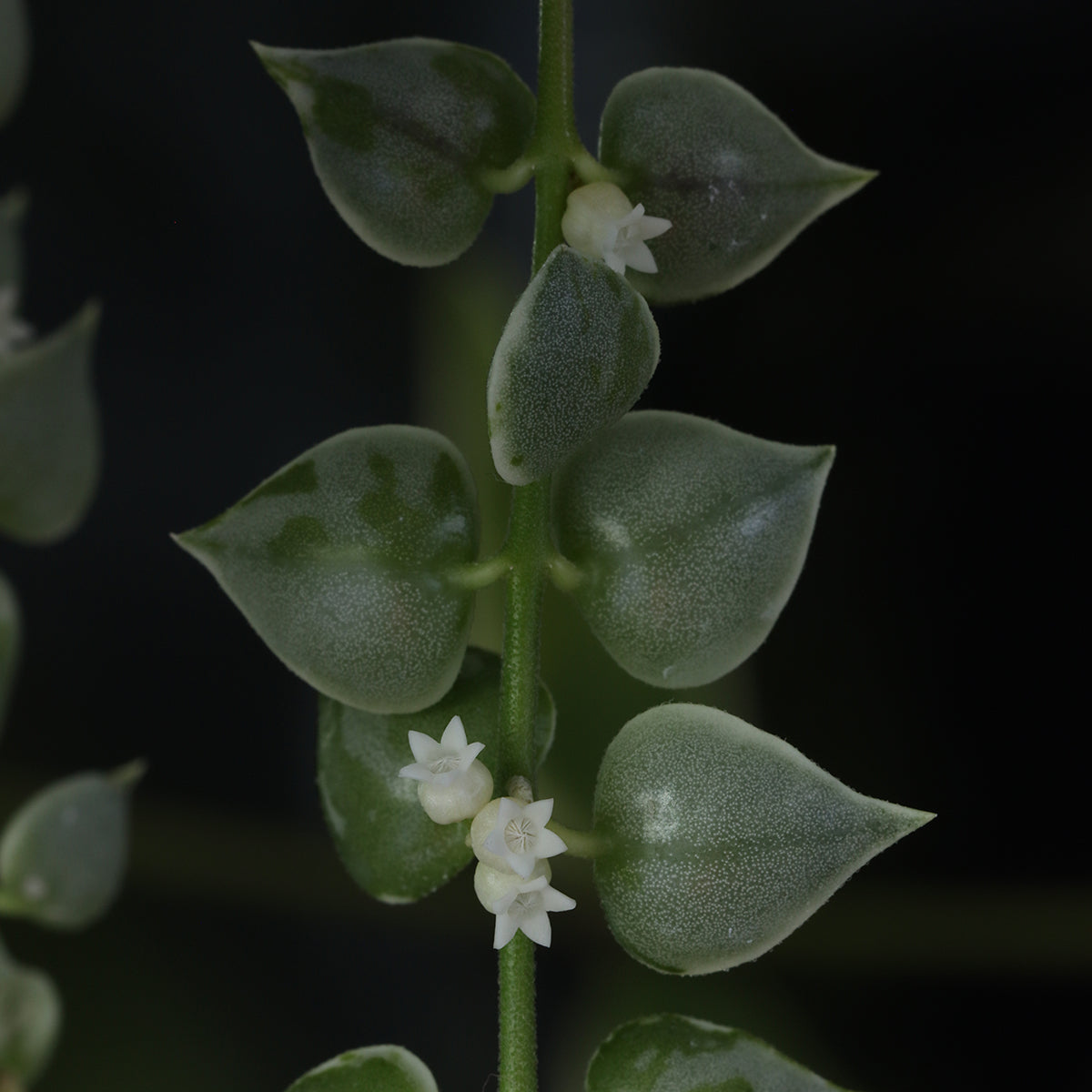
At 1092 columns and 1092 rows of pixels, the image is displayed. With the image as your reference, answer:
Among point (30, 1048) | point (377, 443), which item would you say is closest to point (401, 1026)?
point (30, 1048)

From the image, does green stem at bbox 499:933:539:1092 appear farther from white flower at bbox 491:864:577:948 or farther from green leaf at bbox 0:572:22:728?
green leaf at bbox 0:572:22:728

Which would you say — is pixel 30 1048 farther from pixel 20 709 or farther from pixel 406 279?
pixel 406 279

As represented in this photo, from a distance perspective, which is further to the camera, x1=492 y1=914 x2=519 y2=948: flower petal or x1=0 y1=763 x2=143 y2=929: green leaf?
x1=0 y1=763 x2=143 y2=929: green leaf

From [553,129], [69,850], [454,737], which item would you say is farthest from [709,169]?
[69,850]

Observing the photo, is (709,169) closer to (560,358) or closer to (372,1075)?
(560,358)

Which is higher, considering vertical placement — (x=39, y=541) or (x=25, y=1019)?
(x=39, y=541)

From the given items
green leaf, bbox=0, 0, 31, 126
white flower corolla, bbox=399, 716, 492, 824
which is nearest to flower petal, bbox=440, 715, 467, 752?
white flower corolla, bbox=399, 716, 492, 824
